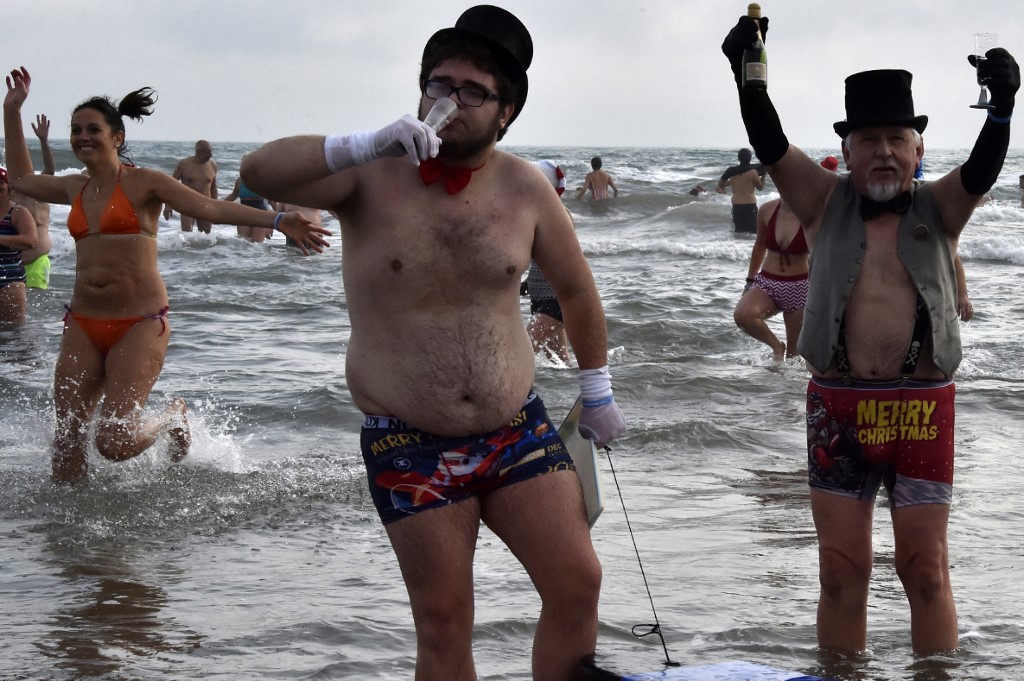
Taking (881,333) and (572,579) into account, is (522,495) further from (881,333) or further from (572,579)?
(881,333)

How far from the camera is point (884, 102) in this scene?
4199 mm

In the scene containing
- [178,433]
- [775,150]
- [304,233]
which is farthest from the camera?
[178,433]

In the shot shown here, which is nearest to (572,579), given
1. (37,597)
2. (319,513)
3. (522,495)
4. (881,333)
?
(522,495)

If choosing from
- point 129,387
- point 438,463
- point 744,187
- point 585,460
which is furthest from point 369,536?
point 744,187

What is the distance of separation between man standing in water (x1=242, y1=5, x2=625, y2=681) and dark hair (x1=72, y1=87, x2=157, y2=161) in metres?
3.70

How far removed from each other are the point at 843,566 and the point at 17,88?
5281 millimetres

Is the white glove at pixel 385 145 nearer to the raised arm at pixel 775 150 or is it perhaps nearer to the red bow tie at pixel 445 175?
the red bow tie at pixel 445 175

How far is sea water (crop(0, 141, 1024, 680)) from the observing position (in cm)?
467

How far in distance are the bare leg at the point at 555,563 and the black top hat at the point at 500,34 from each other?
1101 millimetres

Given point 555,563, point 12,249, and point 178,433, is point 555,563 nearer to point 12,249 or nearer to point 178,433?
point 178,433

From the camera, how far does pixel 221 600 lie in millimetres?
5273

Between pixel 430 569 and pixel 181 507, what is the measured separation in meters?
3.71

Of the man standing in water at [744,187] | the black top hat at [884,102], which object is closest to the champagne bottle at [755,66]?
the black top hat at [884,102]

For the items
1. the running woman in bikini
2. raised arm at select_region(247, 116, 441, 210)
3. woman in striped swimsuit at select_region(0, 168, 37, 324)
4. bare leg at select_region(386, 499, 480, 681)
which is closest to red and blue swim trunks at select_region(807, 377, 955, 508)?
bare leg at select_region(386, 499, 480, 681)
